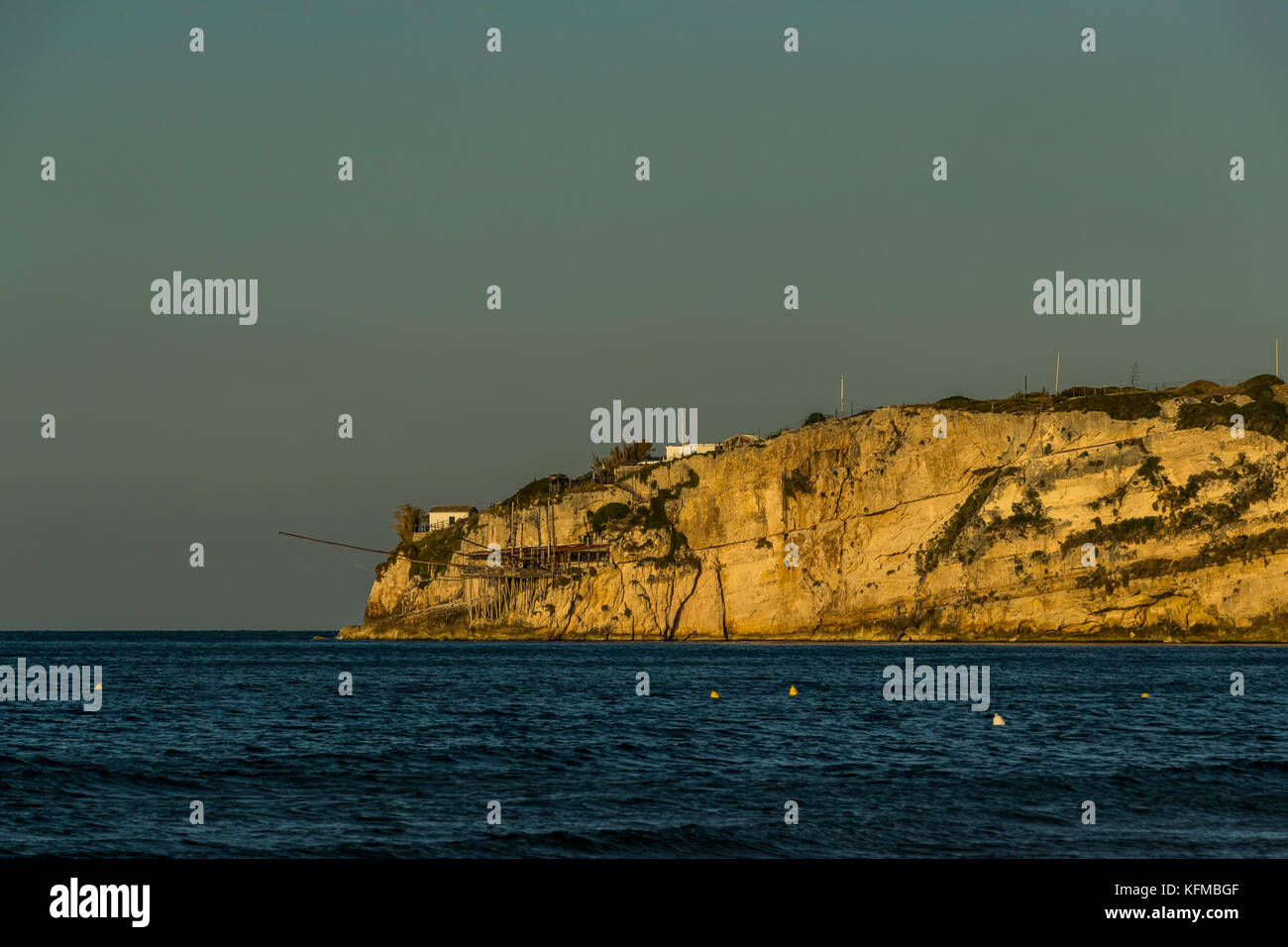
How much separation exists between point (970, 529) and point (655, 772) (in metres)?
95.6

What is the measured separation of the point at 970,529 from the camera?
407ft

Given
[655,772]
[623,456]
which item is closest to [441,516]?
[623,456]

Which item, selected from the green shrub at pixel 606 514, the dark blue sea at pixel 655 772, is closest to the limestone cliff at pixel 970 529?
the green shrub at pixel 606 514

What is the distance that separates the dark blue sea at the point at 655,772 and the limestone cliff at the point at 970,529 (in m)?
54.4

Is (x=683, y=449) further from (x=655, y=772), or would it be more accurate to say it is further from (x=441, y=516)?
(x=655, y=772)

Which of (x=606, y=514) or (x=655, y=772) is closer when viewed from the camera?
(x=655, y=772)

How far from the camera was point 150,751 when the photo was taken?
127ft

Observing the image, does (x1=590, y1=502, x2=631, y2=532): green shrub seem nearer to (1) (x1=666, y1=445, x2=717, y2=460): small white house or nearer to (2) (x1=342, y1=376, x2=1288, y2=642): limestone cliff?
(2) (x1=342, y1=376, x2=1288, y2=642): limestone cliff

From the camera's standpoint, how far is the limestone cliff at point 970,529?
383 ft

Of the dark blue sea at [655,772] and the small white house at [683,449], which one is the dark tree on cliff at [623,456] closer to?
the small white house at [683,449]

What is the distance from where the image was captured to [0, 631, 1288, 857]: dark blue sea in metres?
24.4

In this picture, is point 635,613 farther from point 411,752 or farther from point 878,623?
point 411,752

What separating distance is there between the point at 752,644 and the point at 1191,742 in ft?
297
